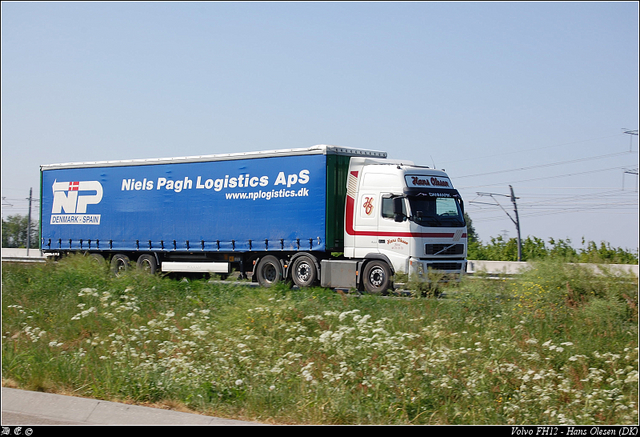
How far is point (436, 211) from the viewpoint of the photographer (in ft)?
55.9

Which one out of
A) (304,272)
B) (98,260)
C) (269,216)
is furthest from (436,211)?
(98,260)

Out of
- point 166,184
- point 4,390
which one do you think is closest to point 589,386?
point 4,390

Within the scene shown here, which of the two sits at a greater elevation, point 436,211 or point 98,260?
point 436,211

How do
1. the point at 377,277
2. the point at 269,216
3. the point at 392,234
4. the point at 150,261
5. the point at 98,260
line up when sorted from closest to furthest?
the point at 392,234 → the point at 377,277 → the point at 269,216 → the point at 98,260 → the point at 150,261

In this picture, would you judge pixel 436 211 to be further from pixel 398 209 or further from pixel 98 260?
pixel 98 260

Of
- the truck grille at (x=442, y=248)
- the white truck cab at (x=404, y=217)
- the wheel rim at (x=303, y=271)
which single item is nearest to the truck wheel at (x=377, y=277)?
the white truck cab at (x=404, y=217)

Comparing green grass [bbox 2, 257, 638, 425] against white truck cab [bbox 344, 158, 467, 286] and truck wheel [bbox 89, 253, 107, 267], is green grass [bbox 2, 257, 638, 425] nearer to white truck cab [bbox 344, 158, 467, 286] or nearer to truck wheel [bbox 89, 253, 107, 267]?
truck wheel [bbox 89, 253, 107, 267]

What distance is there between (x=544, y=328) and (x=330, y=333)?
2.79m

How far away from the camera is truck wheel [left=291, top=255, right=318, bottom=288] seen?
1823 centimetres

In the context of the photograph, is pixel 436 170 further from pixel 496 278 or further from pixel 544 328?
pixel 544 328

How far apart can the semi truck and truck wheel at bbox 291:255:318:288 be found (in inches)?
1.2

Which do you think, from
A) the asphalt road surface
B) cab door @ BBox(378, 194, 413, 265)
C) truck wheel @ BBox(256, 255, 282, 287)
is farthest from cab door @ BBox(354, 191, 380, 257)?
the asphalt road surface

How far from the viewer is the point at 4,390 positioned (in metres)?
7.33

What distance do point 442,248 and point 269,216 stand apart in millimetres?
→ 5224
